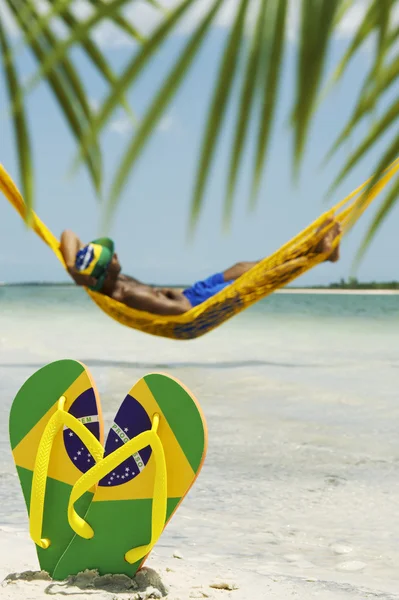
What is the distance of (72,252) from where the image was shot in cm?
337

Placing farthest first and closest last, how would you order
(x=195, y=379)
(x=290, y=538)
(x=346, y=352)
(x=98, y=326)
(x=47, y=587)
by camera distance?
1. (x=98, y=326)
2. (x=346, y=352)
3. (x=195, y=379)
4. (x=290, y=538)
5. (x=47, y=587)

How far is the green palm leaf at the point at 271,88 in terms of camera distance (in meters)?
0.46

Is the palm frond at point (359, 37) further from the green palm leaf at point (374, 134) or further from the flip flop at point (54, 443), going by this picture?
the flip flop at point (54, 443)

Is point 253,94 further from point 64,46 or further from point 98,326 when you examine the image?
point 98,326

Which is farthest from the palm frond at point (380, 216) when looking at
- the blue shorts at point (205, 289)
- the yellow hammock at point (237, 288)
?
the blue shorts at point (205, 289)

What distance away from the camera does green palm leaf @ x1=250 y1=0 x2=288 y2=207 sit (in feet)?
1.51

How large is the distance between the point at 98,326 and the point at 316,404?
38.7ft

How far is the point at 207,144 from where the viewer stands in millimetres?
452

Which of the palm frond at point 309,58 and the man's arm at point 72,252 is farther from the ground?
the palm frond at point 309,58

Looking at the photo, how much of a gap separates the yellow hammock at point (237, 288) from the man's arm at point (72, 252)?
0.11ft

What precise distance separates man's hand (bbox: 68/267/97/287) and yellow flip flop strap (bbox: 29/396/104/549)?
190 cm

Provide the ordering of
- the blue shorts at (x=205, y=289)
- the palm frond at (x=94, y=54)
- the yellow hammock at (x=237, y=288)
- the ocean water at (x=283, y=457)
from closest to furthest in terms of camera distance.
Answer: the palm frond at (x=94, y=54), the ocean water at (x=283, y=457), the yellow hammock at (x=237, y=288), the blue shorts at (x=205, y=289)

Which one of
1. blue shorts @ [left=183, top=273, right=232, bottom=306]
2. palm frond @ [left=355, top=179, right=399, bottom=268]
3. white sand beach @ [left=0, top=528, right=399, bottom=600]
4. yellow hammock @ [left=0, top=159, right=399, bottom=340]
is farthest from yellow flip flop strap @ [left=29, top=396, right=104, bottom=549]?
blue shorts @ [left=183, top=273, right=232, bottom=306]

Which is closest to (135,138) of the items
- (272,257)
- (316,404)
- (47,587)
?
(47,587)
